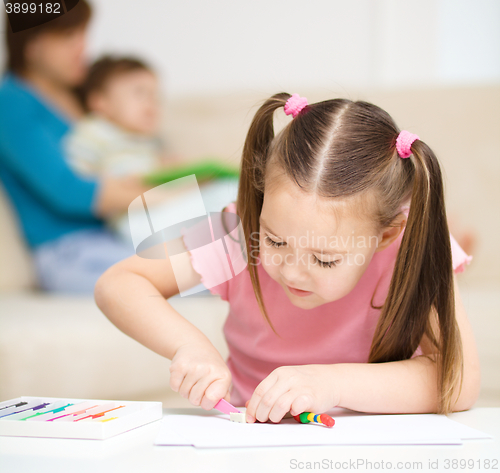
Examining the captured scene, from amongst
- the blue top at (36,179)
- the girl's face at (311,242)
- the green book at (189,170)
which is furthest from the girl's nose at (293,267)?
the blue top at (36,179)

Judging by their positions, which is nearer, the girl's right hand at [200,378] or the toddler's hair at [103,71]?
the girl's right hand at [200,378]

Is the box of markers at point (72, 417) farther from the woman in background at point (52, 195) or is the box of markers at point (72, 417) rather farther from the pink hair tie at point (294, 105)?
the woman in background at point (52, 195)

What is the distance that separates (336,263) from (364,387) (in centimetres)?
13

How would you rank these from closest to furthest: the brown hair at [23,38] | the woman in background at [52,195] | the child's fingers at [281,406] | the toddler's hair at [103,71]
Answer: the child's fingers at [281,406] < the woman in background at [52,195] < the brown hair at [23,38] < the toddler's hair at [103,71]

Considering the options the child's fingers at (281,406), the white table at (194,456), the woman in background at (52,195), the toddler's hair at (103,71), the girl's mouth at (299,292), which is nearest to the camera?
the white table at (194,456)

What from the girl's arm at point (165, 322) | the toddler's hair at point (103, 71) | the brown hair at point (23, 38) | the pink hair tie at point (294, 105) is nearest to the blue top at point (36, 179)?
the brown hair at point (23, 38)

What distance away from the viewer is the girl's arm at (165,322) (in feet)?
1.65

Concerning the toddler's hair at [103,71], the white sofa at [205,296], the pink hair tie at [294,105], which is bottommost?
the white sofa at [205,296]

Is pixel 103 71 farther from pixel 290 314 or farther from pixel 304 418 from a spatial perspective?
pixel 304 418

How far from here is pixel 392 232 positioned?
0.62 metres

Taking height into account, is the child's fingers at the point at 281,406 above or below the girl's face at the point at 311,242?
below

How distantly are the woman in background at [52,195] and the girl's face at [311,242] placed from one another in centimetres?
72

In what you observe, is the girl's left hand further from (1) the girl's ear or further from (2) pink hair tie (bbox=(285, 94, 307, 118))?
(2) pink hair tie (bbox=(285, 94, 307, 118))

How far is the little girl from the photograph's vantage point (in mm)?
518
